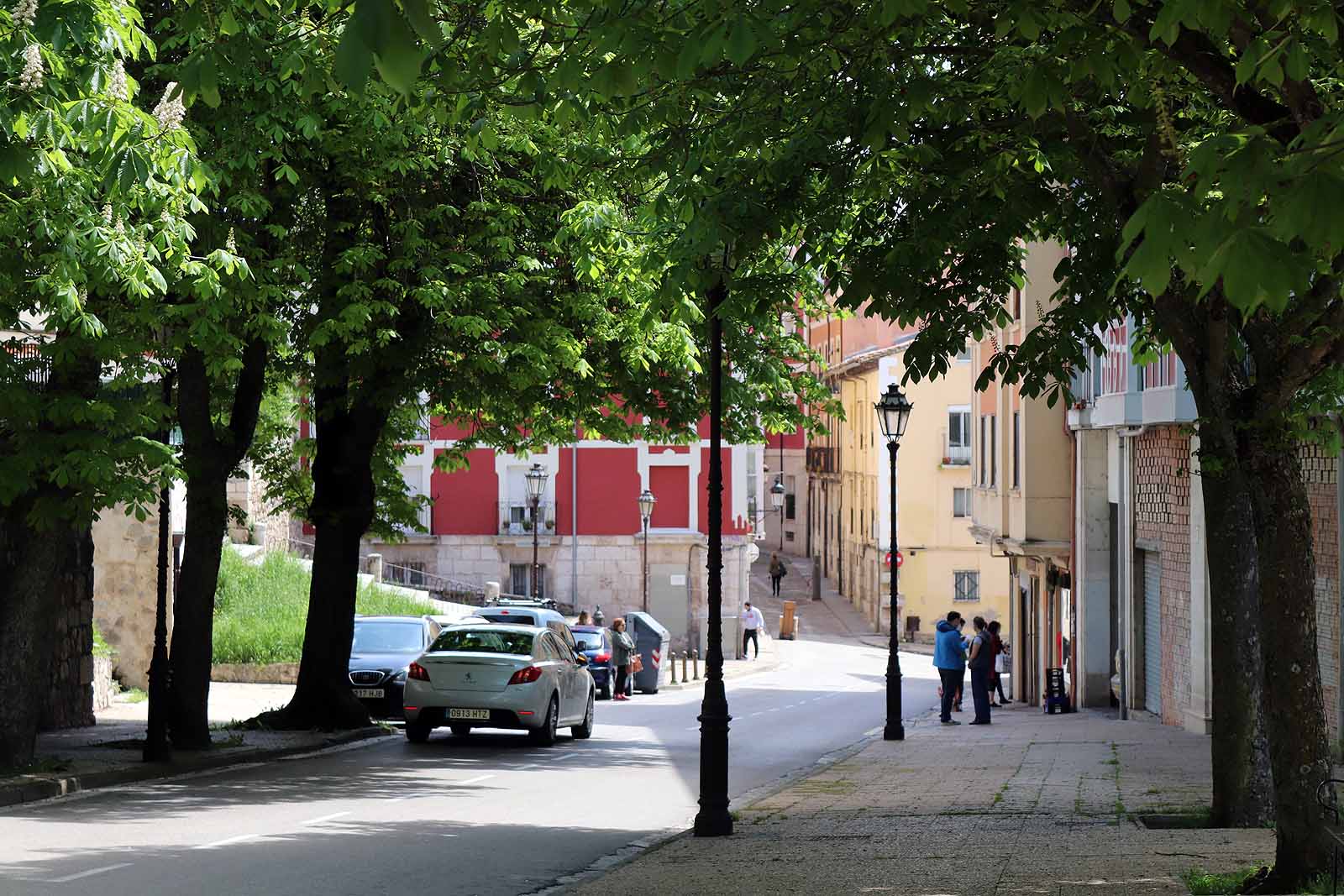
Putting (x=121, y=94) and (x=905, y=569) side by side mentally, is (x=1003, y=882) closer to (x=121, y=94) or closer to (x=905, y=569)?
(x=121, y=94)

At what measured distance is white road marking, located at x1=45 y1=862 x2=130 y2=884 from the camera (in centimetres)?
1041

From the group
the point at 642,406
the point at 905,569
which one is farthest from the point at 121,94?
the point at 905,569

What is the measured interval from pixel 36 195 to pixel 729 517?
4816 cm

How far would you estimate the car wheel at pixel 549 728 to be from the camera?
74.2 ft

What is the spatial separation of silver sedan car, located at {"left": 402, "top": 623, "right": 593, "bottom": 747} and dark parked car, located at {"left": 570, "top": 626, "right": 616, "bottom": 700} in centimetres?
1202

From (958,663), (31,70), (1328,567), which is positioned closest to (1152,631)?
(958,663)

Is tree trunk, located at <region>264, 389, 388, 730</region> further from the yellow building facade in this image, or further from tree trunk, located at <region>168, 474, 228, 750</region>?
the yellow building facade

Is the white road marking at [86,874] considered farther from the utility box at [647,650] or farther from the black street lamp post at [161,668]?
the utility box at [647,650]

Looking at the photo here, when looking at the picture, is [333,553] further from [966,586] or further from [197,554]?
[966,586]

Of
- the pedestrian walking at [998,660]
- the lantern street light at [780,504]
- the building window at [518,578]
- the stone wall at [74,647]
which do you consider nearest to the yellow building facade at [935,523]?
the building window at [518,578]

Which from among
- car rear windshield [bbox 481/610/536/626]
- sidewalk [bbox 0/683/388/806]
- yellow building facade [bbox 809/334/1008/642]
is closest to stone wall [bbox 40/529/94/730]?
sidewalk [bbox 0/683/388/806]

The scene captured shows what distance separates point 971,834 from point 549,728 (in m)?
10.8

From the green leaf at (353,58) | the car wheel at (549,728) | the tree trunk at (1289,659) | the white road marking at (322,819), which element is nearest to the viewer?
the green leaf at (353,58)

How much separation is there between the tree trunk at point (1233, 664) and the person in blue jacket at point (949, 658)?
15.5 metres
